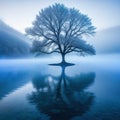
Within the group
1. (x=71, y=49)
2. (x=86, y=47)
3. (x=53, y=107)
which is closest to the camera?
(x=53, y=107)

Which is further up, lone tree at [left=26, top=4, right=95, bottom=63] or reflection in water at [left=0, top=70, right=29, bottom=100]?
lone tree at [left=26, top=4, right=95, bottom=63]

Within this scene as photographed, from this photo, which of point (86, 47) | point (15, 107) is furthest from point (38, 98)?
point (86, 47)

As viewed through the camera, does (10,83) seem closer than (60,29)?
Yes

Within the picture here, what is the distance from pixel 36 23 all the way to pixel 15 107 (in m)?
33.8

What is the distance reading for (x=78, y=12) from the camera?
135 ft

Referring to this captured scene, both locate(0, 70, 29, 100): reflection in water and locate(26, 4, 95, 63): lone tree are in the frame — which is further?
locate(26, 4, 95, 63): lone tree

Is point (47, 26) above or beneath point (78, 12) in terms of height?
beneath

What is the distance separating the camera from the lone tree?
4016cm

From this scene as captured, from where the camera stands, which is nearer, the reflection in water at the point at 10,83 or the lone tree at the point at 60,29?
the reflection in water at the point at 10,83

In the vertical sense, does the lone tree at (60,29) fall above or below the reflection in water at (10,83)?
above

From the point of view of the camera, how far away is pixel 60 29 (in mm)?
41938

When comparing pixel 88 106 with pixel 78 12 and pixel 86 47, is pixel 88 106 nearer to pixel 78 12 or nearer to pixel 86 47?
pixel 86 47

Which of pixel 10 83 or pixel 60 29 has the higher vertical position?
pixel 60 29

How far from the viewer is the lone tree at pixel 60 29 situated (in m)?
40.2
